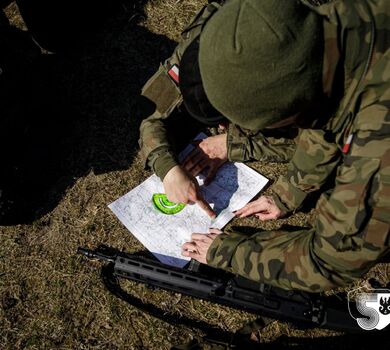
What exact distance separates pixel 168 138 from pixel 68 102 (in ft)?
3.76

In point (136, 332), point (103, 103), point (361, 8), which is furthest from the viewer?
point (103, 103)

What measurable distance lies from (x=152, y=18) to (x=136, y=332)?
2.76m

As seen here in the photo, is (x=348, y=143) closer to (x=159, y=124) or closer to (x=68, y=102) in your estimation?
(x=159, y=124)

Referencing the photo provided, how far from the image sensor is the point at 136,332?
286 cm

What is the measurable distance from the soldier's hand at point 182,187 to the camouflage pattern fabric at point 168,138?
68 millimetres

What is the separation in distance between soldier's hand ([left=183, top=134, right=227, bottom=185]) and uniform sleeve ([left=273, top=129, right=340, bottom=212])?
0.45m

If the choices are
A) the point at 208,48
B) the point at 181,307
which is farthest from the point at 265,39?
the point at 181,307

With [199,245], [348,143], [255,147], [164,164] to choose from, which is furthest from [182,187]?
[348,143]

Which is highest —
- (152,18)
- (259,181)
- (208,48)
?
(208,48)

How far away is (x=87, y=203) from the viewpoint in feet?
10.9

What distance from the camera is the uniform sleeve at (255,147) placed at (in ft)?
10.2

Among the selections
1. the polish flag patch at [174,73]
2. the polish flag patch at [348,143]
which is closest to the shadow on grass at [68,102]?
the polish flag patch at [174,73]

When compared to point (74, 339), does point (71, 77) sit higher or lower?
higher

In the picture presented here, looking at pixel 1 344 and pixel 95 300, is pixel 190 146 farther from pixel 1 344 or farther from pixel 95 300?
pixel 1 344
